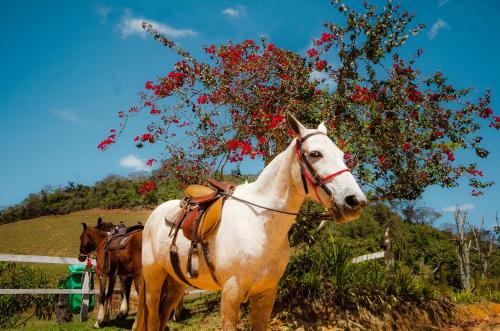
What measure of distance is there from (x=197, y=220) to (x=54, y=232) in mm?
35909

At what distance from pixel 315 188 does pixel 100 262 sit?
23.0 ft

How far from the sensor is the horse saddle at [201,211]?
3.07 metres

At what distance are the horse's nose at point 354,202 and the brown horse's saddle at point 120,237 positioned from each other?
21.3 feet

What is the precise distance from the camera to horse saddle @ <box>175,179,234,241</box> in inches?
121

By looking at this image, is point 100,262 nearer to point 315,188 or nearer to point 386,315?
point 386,315

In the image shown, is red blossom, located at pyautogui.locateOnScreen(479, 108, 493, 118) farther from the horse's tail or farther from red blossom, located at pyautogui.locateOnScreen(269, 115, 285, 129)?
the horse's tail

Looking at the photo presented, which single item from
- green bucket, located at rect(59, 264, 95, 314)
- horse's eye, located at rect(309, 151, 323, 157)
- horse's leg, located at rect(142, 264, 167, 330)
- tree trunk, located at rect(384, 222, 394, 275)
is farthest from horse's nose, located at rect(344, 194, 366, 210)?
green bucket, located at rect(59, 264, 95, 314)

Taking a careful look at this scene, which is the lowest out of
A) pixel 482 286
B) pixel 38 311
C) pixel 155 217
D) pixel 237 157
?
pixel 482 286

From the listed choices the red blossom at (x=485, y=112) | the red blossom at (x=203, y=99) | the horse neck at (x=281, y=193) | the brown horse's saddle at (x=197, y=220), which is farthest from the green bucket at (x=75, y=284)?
the red blossom at (x=485, y=112)

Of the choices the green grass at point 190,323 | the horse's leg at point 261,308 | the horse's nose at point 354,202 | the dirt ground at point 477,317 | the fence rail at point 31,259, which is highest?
the horse's nose at point 354,202

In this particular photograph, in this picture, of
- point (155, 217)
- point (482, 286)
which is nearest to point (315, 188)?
point (155, 217)

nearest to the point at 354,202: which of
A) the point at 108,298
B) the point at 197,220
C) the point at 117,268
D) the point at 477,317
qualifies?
the point at 197,220

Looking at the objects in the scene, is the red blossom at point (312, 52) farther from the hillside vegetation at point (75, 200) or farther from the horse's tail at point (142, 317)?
the hillside vegetation at point (75, 200)

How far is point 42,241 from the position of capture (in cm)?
3125
